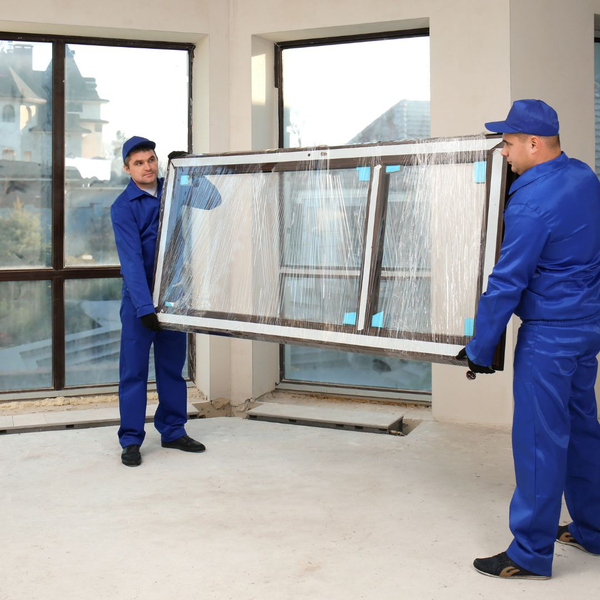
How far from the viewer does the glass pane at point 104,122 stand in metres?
4.69

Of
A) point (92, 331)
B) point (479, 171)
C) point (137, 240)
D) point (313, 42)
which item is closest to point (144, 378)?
point (137, 240)

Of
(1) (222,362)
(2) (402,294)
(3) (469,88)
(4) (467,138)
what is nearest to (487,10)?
(3) (469,88)

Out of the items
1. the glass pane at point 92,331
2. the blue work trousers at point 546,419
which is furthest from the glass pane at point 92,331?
the blue work trousers at point 546,419

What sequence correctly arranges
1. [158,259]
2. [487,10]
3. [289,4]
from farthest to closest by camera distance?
1. [289,4]
2. [487,10]
3. [158,259]

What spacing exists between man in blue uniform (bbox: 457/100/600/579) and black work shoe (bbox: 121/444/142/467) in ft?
5.93

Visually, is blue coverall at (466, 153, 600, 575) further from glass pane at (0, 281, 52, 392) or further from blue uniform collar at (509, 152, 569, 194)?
glass pane at (0, 281, 52, 392)

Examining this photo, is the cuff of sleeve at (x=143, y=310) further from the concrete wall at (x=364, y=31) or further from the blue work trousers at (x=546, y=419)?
the blue work trousers at (x=546, y=419)

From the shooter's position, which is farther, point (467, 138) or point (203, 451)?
point (203, 451)

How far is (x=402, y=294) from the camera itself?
2.93 metres

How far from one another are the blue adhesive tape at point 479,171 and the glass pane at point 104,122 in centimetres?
261

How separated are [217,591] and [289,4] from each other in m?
3.49

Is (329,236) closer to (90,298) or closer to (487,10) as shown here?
(487,10)

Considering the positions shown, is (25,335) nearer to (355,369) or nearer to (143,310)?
(143,310)

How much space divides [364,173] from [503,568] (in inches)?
59.9
